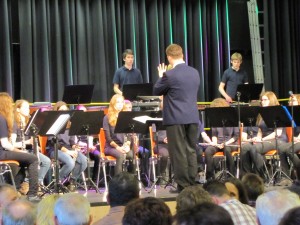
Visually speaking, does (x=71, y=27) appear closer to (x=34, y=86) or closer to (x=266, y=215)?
(x=34, y=86)

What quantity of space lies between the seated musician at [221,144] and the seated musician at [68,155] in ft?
6.08

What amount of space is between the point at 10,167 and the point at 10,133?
427 mm

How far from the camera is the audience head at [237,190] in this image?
189 inches

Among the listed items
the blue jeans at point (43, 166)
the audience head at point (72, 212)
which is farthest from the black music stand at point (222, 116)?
the audience head at point (72, 212)

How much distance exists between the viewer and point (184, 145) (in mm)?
7227

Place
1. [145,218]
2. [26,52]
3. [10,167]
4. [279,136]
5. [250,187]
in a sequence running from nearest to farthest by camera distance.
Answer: [145,218] < [250,187] < [10,167] < [279,136] < [26,52]

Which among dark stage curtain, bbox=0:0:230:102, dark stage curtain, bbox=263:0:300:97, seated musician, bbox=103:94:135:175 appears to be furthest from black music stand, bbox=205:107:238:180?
dark stage curtain, bbox=263:0:300:97

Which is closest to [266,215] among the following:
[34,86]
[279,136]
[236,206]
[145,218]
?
[145,218]

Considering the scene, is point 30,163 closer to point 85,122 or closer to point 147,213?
point 85,122

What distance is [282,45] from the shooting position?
508 inches

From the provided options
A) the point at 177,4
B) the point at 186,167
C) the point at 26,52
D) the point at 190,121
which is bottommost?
the point at 186,167

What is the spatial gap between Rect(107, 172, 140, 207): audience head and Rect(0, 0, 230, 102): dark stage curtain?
7535mm

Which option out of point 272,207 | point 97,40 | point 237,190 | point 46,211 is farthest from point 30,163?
point 272,207

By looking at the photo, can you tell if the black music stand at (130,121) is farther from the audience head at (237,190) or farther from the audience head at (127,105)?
the audience head at (237,190)
